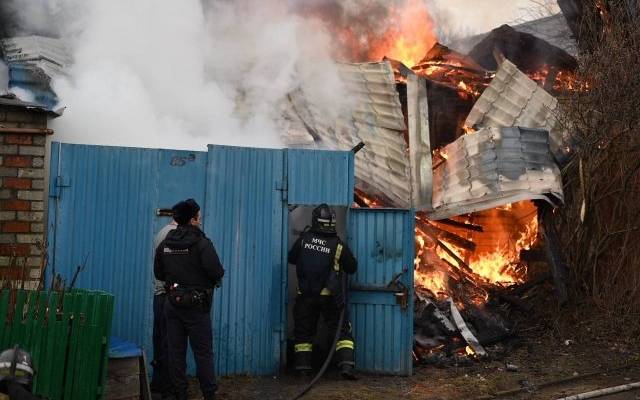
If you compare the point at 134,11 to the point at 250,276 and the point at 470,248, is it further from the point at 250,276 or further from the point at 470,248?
the point at 470,248

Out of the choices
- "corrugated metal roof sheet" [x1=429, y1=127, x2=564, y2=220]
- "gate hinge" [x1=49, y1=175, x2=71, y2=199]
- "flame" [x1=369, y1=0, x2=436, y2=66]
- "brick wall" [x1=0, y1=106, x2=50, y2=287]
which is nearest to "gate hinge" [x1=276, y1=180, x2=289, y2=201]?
"gate hinge" [x1=49, y1=175, x2=71, y2=199]

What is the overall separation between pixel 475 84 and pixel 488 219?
2402 mm

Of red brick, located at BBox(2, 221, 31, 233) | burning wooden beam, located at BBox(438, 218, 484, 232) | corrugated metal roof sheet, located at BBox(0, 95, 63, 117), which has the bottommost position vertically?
red brick, located at BBox(2, 221, 31, 233)

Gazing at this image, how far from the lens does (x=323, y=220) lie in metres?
7.23

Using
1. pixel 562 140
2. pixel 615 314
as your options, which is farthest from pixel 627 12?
pixel 615 314

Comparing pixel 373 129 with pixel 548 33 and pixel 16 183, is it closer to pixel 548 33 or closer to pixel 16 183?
pixel 16 183

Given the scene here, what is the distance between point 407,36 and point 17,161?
875 cm

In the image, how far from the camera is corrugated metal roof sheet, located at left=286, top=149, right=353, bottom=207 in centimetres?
751

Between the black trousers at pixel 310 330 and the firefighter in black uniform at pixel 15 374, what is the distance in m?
4.11

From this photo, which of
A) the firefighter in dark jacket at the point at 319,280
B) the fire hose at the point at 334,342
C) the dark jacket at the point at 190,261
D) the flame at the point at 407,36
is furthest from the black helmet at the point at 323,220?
the flame at the point at 407,36

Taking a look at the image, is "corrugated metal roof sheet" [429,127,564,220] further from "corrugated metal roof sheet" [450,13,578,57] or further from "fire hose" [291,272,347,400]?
"corrugated metal roof sheet" [450,13,578,57]

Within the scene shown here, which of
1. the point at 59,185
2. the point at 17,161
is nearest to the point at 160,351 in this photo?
the point at 59,185

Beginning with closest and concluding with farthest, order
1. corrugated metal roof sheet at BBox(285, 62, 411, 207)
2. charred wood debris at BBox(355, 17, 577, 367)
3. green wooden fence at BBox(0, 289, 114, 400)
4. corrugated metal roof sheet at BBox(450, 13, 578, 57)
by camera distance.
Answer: green wooden fence at BBox(0, 289, 114, 400)
charred wood debris at BBox(355, 17, 577, 367)
corrugated metal roof sheet at BBox(285, 62, 411, 207)
corrugated metal roof sheet at BBox(450, 13, 578, 57)

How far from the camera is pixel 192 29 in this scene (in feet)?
33.9
